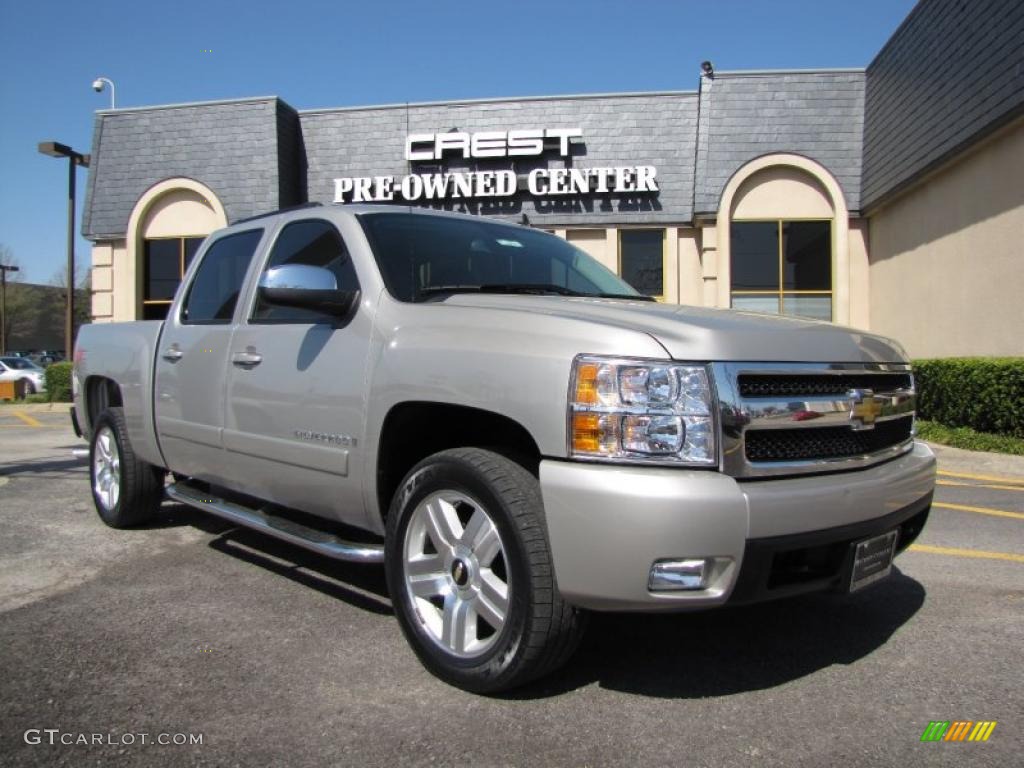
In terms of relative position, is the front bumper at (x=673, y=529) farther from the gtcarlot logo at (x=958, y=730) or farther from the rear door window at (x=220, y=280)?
the rear door window at (x=220, y=280)

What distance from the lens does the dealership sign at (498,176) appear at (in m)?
16.6

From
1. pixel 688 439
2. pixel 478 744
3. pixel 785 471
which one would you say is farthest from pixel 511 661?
pixel 785 471

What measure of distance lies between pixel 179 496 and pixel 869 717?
3.73 meters

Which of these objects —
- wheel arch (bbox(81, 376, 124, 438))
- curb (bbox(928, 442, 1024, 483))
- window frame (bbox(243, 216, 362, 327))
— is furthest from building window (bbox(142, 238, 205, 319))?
curb (bbox(928, 442, 1024, 483))

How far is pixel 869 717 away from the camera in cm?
266

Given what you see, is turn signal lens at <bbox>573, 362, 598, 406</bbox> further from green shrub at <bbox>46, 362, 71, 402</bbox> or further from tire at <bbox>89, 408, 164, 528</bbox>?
green shrub at <bbox>46, 362, 71, 402</bbox>

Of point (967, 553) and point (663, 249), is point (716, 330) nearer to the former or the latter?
point (967, 553)

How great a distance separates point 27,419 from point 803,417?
17.6 metres

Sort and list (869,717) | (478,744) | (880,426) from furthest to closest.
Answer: (880,426) → (869,717) → (478,744)

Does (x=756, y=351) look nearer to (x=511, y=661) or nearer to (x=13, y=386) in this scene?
(x=511, y=661)

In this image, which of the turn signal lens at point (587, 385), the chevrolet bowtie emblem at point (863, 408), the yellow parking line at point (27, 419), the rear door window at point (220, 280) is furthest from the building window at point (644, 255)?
the turn signal lens at point (587, 385)

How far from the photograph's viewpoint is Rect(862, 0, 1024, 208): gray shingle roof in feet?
34.1

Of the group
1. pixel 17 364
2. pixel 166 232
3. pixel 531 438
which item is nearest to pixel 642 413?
pixel 531 438

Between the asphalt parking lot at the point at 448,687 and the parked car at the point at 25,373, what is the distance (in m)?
28.1
